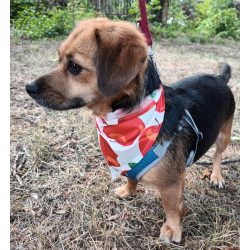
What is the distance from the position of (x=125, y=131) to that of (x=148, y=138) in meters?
0.18

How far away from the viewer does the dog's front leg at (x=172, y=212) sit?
2.71 meters

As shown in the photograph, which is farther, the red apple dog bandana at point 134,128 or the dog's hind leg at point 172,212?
the dog's hind leg at point 172,212

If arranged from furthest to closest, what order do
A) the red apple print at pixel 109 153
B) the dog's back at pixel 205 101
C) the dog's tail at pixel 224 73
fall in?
the dog's tail at pixel 224 73 < the dog's back at pixel 205 101 < the red apple print at pixel 109 153

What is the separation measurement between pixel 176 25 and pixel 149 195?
12.5 metres

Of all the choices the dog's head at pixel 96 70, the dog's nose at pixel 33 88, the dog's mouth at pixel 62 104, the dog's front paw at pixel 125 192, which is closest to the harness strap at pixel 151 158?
the dog's head at pixel 96 70

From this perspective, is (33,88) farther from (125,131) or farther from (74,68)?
(125,131)

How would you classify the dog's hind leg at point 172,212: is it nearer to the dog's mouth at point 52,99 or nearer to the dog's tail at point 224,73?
the dog's mouth at point 52,99

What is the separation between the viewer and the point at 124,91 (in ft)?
7.90

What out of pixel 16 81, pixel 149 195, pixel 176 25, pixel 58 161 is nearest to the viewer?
pixel 149 195

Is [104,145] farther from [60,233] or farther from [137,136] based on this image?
[60,233]

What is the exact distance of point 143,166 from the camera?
257cm

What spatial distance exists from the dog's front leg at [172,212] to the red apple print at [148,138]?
0.41 meters

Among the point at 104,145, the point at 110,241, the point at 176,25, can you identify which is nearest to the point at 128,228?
the point at 110,241

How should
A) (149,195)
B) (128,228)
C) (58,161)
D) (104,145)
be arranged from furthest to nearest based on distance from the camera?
(58,161) < (149,195) < (128,228) < (104,145)
